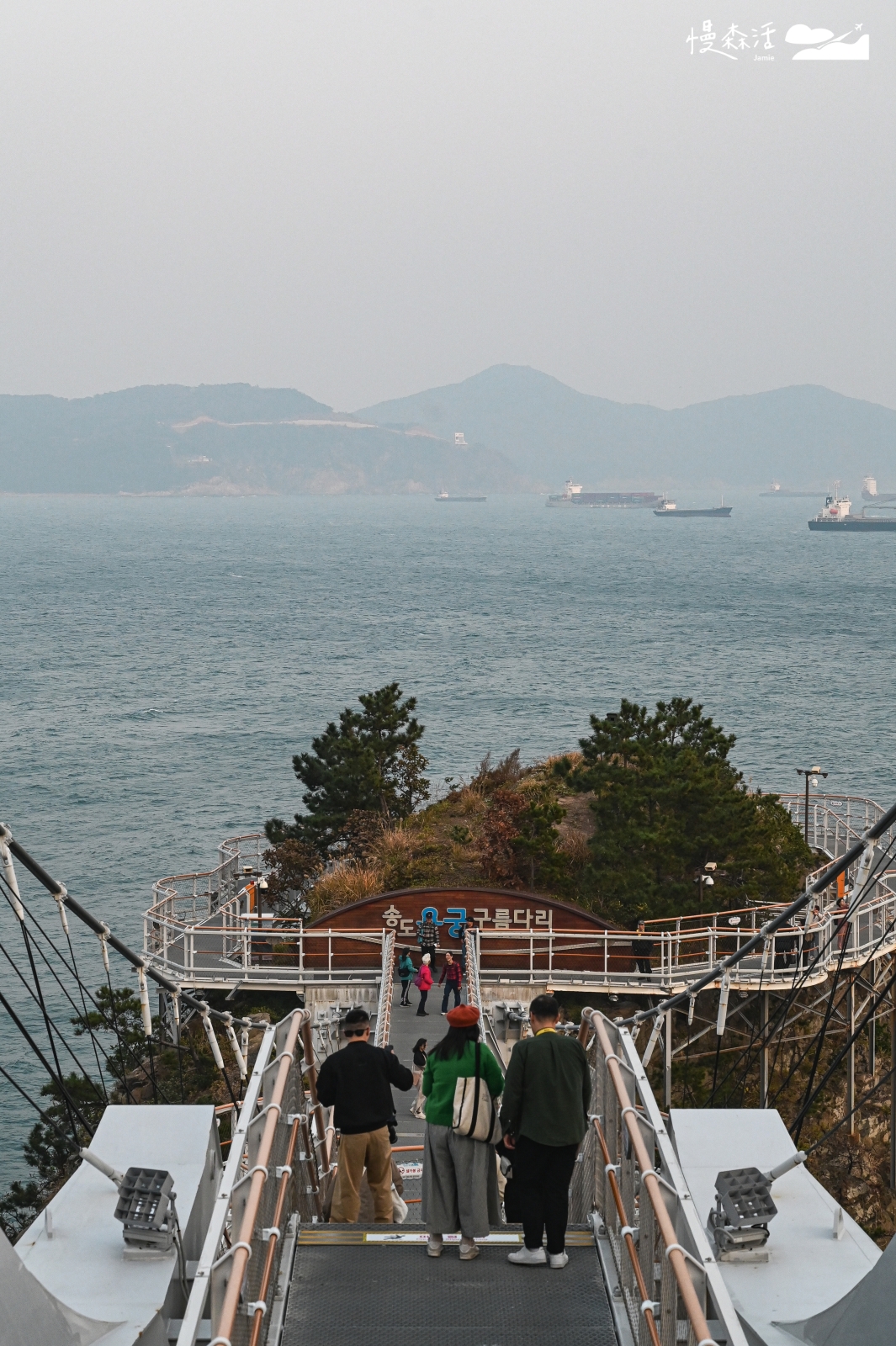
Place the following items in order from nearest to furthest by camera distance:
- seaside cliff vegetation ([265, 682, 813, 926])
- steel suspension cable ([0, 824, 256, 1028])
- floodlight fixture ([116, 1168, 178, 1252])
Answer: floodlight fixture ([116, 1168, 178, 1252]), steel suspension cable ([0, 824, 256, 1028]), seaside cliff vegetation ([265, 682, 813, 926])

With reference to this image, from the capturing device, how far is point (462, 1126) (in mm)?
6883

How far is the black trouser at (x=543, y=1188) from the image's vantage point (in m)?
6.56

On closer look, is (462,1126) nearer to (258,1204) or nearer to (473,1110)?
(473,1110)

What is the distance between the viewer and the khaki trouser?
7945 millimetres

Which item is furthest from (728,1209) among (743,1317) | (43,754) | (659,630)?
(659,630)

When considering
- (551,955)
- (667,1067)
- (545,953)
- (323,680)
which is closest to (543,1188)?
(667,1067)

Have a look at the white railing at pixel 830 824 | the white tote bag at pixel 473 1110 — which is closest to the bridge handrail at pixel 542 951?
the white railing at pixel 830 824

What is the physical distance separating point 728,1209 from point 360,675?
76.4m

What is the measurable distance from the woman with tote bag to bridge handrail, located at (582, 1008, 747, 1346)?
0.58m

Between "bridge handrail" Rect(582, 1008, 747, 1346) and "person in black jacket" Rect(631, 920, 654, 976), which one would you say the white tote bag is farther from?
"person in black jacket" Rect(631, 920, 654, 976)

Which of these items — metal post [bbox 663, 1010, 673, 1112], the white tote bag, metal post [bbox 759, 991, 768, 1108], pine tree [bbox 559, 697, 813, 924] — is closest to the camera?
the white tote bag

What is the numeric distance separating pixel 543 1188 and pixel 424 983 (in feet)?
47.7

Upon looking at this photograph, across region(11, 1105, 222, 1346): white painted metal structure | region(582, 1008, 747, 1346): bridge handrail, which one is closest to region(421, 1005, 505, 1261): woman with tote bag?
region(582, 1008, 747, 1346): bridge handrail

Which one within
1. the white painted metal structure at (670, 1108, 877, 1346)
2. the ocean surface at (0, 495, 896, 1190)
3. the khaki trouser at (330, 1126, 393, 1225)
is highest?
the white painted metal structure at (670, 1108, 877, 1346)
